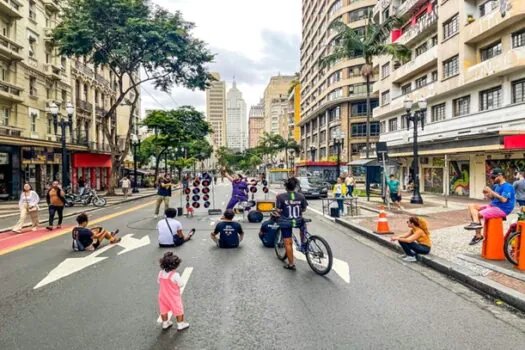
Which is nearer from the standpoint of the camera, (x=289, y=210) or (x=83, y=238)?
(x=289, y=210)

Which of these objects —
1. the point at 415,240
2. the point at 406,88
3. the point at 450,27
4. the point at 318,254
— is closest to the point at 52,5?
Answer: the point at 450,27

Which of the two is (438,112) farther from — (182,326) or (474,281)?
(182,326)

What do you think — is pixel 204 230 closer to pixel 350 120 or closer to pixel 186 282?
pixel 186 282

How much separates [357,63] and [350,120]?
8.33 meters

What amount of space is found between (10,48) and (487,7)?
100 feet

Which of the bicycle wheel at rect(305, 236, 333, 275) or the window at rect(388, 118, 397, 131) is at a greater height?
the window at rect(388, 118, 397, 131)

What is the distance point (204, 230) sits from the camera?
13.8m

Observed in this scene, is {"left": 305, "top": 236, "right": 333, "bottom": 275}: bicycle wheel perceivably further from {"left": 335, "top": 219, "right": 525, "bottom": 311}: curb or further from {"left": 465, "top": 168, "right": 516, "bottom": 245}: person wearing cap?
{"left": 465, "top": 168, "right": 516, "bottom": 245}: person wearing cap

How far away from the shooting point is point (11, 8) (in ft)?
90.9

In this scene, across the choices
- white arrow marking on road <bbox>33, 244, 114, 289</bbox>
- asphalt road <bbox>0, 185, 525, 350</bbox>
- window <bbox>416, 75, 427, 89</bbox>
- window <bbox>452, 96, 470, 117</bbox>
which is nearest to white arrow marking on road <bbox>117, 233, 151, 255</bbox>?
white arrow marking on road <bbox>33, 244, 114, 289</bbox>

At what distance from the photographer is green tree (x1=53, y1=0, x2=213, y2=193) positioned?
2733 cm

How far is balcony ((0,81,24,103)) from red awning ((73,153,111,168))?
887 cm

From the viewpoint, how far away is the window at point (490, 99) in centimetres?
2438

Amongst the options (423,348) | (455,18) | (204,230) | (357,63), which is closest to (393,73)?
(455,18)
